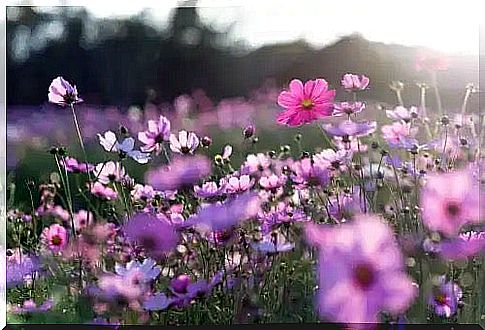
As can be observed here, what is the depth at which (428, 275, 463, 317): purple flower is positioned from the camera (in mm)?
3900

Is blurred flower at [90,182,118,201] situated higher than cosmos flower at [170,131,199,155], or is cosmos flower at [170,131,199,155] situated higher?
cosmos flower at [170,131,199,155]

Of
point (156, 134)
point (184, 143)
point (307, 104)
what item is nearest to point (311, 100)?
point (307, 104)

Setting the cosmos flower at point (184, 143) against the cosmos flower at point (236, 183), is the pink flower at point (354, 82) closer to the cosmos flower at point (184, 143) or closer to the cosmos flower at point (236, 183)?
the cosmos flower at point (236, 183)

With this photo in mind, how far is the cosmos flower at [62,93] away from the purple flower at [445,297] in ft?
6.11

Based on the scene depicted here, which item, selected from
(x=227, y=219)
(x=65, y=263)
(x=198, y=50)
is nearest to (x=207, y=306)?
(x=227, y=219)

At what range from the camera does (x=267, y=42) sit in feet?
12.7

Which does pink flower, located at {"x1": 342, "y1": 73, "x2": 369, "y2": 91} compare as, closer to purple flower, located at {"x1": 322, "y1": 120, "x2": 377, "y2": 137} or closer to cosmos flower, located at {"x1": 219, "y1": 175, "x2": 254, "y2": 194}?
purple flower, located at {"x1": 322, "y1": 120, "x2": 377, "y2": 137}

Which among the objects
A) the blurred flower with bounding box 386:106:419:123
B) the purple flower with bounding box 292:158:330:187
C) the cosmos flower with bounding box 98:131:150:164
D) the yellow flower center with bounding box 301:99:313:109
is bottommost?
the purple flower with bounding box 292:158:330:187

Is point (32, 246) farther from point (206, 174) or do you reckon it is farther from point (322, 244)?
point (322, 244)

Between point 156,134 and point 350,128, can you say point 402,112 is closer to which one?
point 350,128

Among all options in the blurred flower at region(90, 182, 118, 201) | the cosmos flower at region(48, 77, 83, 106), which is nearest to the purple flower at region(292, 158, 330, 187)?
the blurred flower at region(90, 182, 118, 201)

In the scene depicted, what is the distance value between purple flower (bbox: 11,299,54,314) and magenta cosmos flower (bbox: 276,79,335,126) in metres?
1.38

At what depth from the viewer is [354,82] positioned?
3879mm

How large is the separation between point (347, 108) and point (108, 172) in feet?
3.75
